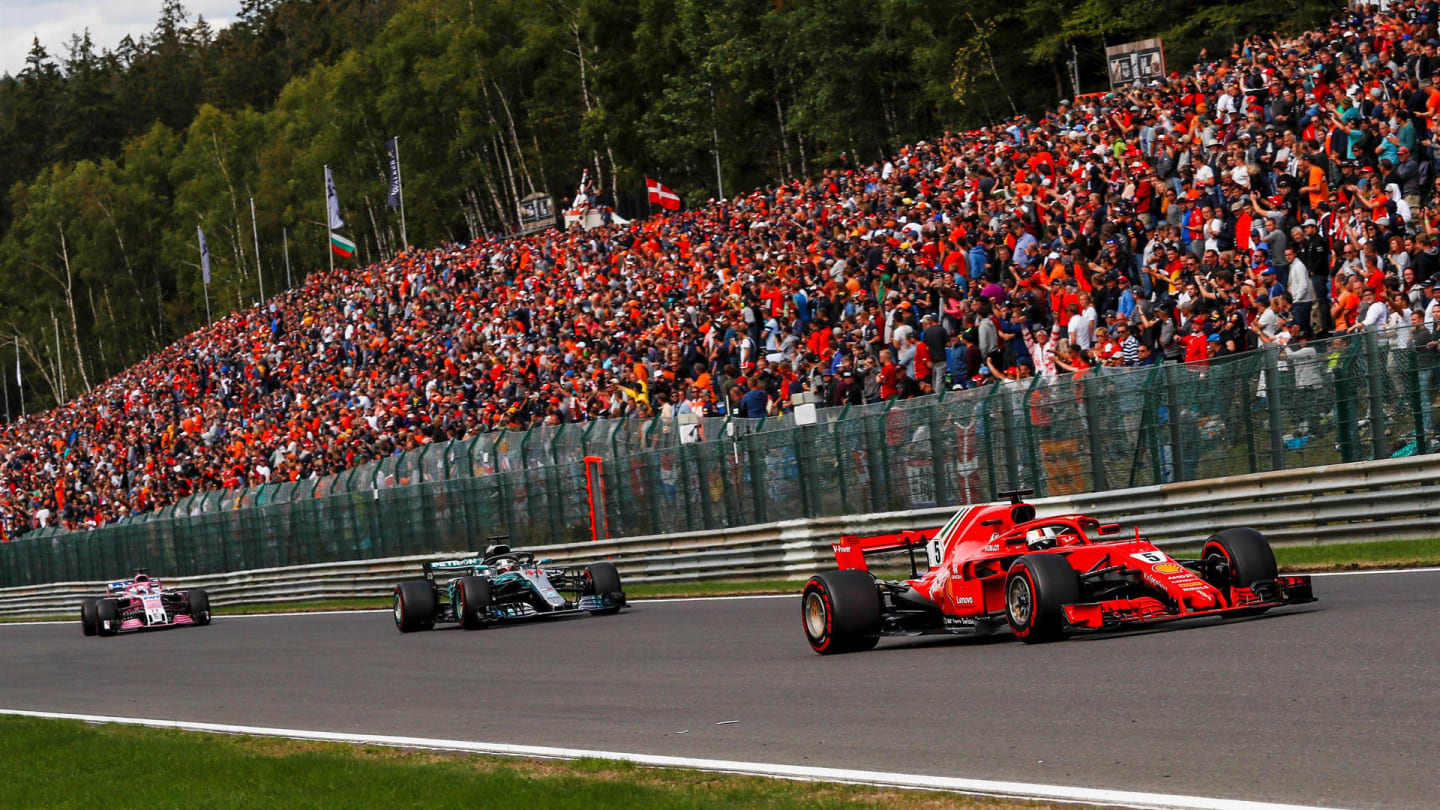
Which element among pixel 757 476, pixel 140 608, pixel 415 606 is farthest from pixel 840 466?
pixel 140 608

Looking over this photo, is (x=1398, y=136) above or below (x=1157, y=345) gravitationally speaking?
above

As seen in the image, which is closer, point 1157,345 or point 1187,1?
point 1157,345

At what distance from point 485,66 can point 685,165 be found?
14763 mm

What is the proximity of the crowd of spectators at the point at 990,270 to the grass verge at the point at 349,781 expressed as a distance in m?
9.50

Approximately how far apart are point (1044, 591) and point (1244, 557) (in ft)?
4.60

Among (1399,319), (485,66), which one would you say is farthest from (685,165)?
(1399,319)

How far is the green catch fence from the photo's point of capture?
1586 centimetres

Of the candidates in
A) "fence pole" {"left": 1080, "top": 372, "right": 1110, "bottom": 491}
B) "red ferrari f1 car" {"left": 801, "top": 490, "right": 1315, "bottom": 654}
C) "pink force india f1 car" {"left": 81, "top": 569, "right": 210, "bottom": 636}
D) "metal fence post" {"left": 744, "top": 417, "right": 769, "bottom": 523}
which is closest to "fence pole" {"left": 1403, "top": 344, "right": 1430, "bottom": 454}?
"red ferrari f1 car" {"left": 801, "top": 490, "right": 1315, "bottom": 654}

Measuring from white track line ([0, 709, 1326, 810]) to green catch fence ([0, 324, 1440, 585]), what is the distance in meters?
8.92

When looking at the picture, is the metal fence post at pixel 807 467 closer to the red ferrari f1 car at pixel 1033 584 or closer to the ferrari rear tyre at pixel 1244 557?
the red ferrari f1 car at pixel 1033 584

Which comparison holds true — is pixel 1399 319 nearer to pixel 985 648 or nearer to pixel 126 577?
pixel 985 648

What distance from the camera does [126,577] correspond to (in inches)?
1623

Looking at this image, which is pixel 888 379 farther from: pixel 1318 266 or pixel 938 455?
pixel 1318 266

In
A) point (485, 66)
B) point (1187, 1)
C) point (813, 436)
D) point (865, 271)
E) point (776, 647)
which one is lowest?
point (776, 647)
